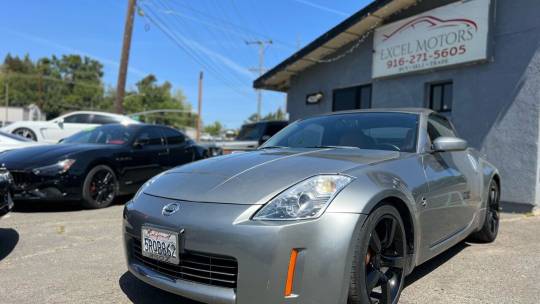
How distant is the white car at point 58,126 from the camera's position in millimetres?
13898

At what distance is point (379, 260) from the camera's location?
8.91ft

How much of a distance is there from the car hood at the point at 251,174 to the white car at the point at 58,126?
11.7 m

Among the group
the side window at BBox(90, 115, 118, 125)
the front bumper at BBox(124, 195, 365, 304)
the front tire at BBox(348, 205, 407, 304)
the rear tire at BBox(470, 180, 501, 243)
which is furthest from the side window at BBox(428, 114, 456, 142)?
the side window at BBox(90, 115, 118, 125)

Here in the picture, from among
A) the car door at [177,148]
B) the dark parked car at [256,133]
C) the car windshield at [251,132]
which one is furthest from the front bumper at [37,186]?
the car windshield at [251,132]

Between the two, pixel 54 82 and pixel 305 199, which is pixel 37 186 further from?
pixel 54 82

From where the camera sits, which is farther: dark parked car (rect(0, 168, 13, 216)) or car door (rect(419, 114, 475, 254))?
dark parked car (rect(0, 168, 13, 216))

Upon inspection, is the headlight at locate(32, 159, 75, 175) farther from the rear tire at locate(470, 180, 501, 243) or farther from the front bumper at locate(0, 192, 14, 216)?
the rear tire at locate(470, 180, 501, 243)

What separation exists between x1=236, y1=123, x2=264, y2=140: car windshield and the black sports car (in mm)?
→ 4049

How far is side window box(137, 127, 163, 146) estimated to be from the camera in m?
7.76

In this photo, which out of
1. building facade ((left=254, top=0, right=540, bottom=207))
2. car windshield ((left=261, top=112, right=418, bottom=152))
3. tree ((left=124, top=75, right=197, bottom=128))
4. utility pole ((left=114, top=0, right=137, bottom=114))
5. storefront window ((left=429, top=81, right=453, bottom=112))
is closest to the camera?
car windshield ((left=261, top=112, right=418, bottom=152))

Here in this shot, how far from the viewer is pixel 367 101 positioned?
35.4 ft

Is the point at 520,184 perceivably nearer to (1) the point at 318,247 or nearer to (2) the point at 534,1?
(2) the point at 534,1

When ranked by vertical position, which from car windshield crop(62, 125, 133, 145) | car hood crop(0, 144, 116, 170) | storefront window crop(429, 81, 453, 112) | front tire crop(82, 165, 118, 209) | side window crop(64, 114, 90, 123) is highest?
storefront window crop(429, 81, 453, 112)

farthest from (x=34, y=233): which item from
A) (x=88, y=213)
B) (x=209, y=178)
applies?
(x=209, y=178)
